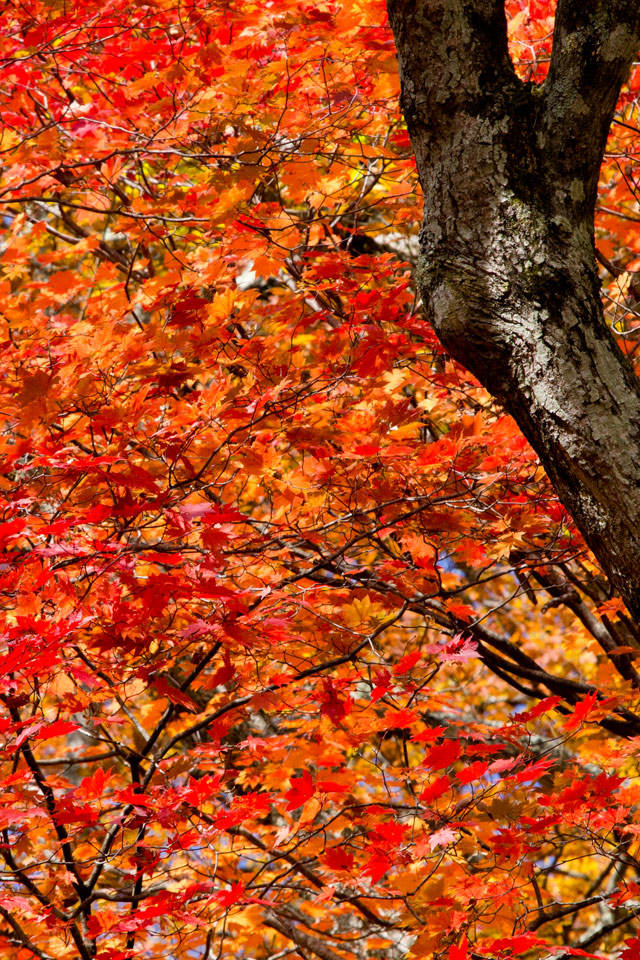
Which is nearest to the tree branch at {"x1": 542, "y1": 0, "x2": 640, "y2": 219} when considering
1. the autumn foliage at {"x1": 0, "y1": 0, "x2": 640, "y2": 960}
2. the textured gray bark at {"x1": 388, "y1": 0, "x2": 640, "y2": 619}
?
the textured gray bark at {"x1": 388, "y1": 0, "x2": 640, "y2": 619}

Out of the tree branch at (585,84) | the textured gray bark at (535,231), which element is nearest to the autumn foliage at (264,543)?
the textured gray bark at (535,231)

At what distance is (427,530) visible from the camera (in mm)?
3490

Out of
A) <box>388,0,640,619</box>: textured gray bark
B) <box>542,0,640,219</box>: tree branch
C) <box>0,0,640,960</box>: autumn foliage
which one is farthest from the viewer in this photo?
<box>0,0,640,960</box>: autumn foliage

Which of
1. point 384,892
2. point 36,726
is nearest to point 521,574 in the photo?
point 384,892

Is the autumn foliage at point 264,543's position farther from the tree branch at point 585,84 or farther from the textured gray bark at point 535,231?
the tree branch at point 585,84

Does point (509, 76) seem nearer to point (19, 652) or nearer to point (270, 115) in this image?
point (270, 115)

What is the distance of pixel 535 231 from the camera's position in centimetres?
Result: 176

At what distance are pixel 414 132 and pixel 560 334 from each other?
65 centimetres

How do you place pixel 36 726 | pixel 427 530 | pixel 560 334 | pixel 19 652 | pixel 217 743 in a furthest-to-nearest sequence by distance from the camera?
1. pixel 427 530
2. pixel 217 743
3. pixel 36 726
4. pixel 19 652
5. pixel 560 334

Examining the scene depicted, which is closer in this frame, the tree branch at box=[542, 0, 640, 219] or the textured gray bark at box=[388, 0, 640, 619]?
the textured gray bark at box=[388, 0, 640, 619]

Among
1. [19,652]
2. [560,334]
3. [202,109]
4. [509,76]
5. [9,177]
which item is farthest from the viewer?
[9,177]

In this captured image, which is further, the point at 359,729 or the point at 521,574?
the point at 521,574

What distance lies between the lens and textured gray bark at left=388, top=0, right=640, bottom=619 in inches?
65.5

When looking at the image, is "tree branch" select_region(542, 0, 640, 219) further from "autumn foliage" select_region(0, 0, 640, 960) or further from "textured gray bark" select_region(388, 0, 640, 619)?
"autumn foliage" select_region(0, 0, 640, 960)
